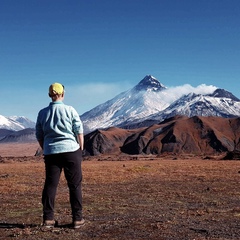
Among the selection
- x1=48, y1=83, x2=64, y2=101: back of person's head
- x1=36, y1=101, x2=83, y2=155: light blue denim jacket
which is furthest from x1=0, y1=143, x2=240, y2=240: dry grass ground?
x1=48, y1=83, x2=64, y2=101: back of person's head

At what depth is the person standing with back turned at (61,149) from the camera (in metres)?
6.98

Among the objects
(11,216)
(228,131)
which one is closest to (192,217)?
(11,216)

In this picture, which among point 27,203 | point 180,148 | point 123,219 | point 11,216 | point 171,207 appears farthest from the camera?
point 180,148

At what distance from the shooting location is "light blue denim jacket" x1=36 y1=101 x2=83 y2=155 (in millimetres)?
6973

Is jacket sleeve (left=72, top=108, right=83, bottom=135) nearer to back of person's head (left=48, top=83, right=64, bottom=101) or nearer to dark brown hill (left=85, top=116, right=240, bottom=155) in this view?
back of person's head (left=48, top=83, right=64, bottom=101)

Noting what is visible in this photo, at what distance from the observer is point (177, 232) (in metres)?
6.54

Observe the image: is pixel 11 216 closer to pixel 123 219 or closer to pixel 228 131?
pixel 123 219

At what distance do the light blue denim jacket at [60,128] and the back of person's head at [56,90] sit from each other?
4.9 inches

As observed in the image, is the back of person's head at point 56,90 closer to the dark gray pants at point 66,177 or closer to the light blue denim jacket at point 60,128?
the light blue denim jacket at point 60,128

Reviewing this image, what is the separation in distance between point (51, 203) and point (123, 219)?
152cm

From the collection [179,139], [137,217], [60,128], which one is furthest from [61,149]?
[179,139]

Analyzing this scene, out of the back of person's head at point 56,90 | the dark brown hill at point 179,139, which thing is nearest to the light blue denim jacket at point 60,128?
the back of person's head at point 56,90

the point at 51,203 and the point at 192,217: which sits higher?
the point at 51,203

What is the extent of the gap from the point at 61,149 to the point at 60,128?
0.36 meters
